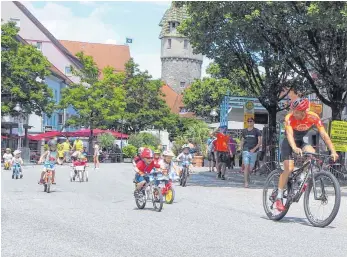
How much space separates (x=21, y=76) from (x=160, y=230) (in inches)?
1563

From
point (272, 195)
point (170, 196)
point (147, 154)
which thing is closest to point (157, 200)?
point (147, 154)

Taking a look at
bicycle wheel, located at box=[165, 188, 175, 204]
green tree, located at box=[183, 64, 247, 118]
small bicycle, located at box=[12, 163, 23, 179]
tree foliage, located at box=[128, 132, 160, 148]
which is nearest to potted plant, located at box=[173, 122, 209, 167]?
tree foliage, located at box=[128, 132, 160, 148]

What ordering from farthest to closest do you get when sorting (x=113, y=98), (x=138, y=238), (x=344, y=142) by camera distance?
(x=113, y=98)
(x=344, y=142)
(x=138, y=238)

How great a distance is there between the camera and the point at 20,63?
47562 mm

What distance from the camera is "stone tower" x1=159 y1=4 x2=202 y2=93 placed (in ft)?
417

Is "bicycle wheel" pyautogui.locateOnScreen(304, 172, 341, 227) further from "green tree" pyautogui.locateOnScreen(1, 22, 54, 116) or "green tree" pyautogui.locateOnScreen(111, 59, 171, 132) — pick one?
"green tree" pyautogui.locateOnScreen(111, 59, 171, 132)

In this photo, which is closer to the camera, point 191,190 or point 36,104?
point 191,190

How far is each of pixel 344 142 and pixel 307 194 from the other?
1291 cm

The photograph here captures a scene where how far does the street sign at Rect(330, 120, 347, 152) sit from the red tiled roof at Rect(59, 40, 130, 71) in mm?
93953

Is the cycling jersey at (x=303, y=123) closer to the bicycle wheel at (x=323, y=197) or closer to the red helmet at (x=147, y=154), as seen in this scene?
the bicycle wheel at (x=323, y=197)

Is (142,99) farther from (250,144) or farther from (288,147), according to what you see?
(288,147)

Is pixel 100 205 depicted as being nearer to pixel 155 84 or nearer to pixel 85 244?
pixel 85 244

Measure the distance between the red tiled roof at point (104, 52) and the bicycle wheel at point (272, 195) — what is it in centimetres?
10480

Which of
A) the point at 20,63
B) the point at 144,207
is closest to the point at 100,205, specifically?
the point at 144,207
